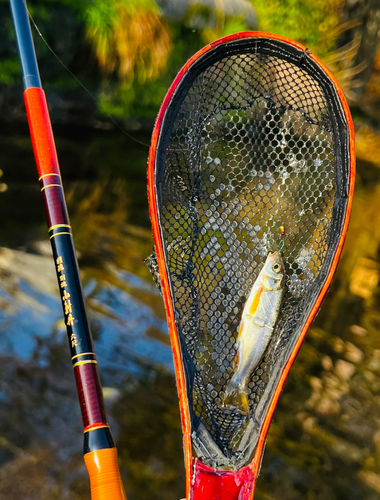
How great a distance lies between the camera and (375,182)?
7.15m

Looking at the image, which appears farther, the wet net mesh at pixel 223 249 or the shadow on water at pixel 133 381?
the shadow on water at pixel 133 381

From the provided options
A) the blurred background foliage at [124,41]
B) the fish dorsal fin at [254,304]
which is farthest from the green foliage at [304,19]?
the fish dorsal fin at [254,304]

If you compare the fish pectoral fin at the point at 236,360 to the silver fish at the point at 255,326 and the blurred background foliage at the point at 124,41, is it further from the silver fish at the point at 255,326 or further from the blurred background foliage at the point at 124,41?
the blurred background foliage at the point at 124,41

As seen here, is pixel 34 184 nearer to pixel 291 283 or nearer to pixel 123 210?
pixel 123 210

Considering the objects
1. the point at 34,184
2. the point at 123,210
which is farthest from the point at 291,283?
the point at 34,184

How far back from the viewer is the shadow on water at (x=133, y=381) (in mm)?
2205

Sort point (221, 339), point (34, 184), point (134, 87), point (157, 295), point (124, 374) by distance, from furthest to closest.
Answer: point (134, 87) → point (34, 184) → point (157, 295) → point (124, 374) → point (221, 339)

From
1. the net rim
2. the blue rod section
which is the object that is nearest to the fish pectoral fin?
the net rim

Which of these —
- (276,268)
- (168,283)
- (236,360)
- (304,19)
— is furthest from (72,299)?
(304,19)

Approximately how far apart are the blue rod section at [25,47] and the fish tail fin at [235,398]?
1831 mm

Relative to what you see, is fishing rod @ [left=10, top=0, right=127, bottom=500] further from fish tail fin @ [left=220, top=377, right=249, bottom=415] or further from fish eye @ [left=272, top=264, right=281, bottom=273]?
fish eye @ [left=272, top=264, right=281, bottom=273]

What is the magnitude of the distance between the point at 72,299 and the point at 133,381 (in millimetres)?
1134

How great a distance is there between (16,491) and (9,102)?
17.2 feet

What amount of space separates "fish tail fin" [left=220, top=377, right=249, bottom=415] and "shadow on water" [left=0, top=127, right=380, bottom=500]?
2.03 feet
